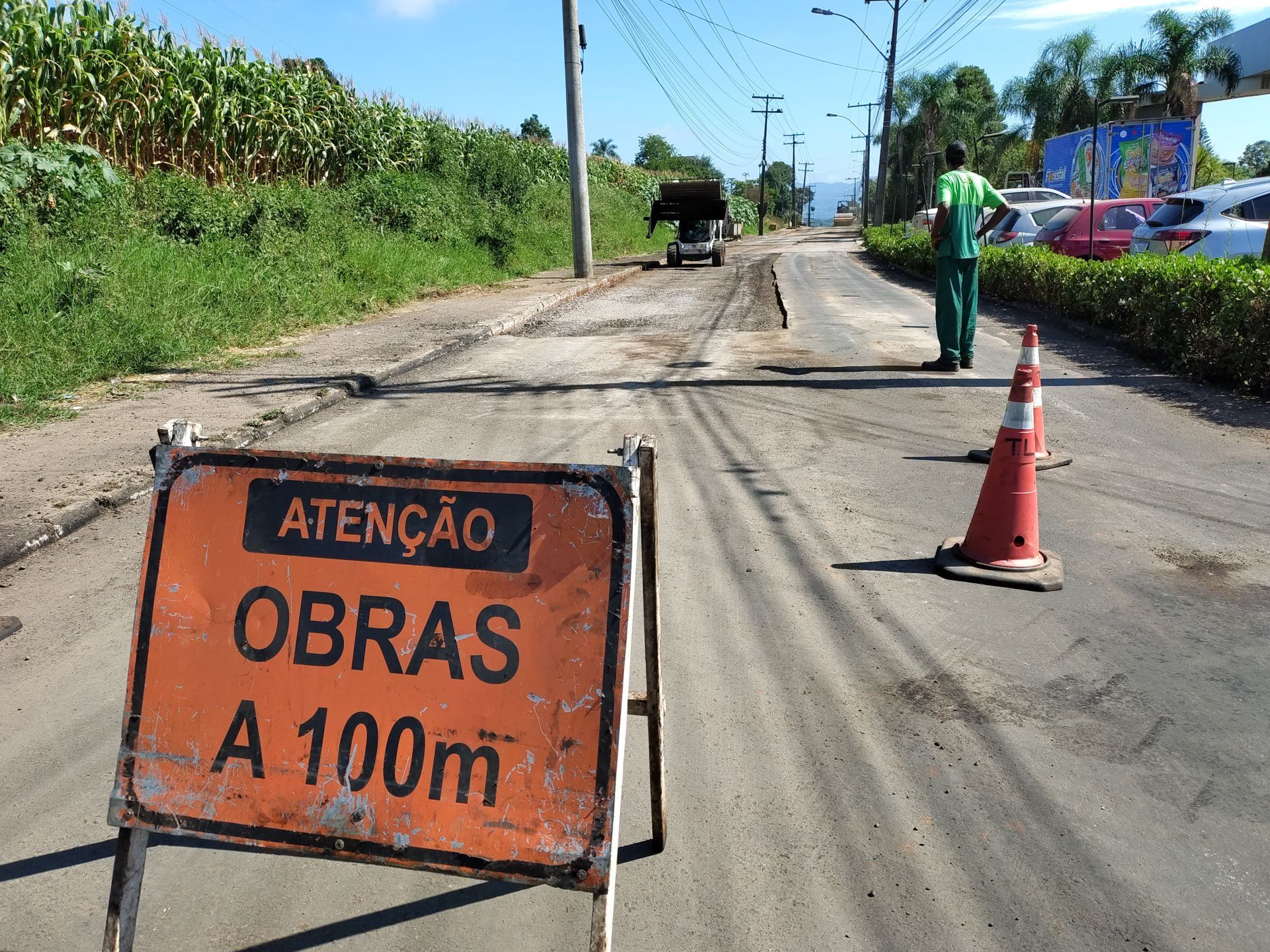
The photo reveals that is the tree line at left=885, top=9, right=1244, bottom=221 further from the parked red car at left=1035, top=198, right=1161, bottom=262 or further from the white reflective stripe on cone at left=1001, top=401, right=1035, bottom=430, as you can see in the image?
the white reflective stripe on cone at left=1001, top=401, right=1035, bottom=430

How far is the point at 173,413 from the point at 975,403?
6307mm

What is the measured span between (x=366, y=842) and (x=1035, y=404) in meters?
3.92

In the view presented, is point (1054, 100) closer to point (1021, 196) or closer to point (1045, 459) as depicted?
point (1021, 196)

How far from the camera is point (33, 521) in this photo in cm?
524

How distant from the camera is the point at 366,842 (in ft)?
7.32

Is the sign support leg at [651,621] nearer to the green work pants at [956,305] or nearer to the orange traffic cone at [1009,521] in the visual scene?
the orange traffic cone at [1009,521]

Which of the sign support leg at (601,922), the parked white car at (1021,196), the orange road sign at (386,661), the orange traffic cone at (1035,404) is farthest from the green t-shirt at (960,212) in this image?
the parked white car at (1021,196)

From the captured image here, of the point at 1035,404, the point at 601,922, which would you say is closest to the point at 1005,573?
the point at 1035,404

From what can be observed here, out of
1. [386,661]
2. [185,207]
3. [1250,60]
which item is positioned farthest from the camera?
[1250,60]

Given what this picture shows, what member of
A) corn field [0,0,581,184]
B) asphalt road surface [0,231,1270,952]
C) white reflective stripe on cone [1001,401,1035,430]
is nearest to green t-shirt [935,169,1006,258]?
asphalt road surface [0,231,1270,952]

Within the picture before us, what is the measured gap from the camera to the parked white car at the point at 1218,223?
48.2 ft

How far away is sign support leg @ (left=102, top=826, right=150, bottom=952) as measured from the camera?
2.21 metres

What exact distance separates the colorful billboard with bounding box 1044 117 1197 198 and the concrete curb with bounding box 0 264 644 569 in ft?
67.2

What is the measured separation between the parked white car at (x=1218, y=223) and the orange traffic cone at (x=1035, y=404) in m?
9.73
